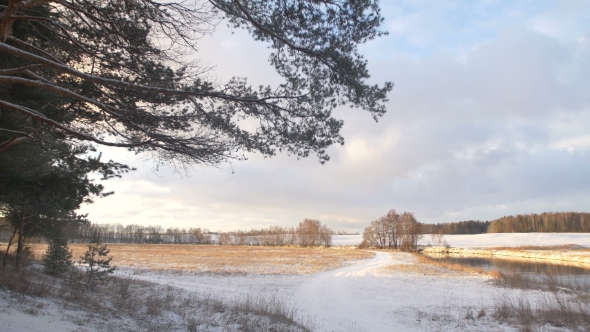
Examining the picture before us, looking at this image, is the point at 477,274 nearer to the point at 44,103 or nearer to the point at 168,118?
the point at 168,118

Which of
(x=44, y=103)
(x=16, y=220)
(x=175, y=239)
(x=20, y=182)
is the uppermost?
(x=44, y=103)

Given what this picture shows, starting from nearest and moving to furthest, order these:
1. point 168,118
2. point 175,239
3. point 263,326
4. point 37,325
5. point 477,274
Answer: point 37,325
point 168,118
point 263,326
point 477,274
point 175,239

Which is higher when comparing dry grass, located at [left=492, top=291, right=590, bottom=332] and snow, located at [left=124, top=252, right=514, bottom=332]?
dry grass, located at [left=492, top=291, right=590, bottom=332]

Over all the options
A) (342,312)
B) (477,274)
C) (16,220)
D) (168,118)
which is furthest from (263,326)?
(477,274)

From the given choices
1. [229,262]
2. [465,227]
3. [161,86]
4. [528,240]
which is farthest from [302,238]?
[161,86]

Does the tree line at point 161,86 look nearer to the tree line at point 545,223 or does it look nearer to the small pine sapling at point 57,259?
the small pine sapling at point 57,259

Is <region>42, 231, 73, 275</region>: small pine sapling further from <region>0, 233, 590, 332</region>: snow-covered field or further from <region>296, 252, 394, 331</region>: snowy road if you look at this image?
<region>296, 252, 394, 331</region>: snowy road

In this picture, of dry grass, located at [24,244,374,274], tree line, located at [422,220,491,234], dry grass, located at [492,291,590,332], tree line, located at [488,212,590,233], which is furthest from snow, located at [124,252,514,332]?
tree line, located at [422,220,491,234]

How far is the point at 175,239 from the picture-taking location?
131375 millimetres

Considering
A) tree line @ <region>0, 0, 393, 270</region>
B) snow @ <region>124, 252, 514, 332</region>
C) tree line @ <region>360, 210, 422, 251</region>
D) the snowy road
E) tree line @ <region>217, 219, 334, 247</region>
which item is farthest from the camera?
tree line @ <region>217, 219, 334, 247</region>

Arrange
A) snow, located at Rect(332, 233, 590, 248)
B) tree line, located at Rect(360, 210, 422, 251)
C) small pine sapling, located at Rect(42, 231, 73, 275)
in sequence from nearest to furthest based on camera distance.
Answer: small pine sapling, located at Rect(42, 231, 73, 275), tree line, located at Rect(360, 210, 422, 251), snow, located at Rect(332, 233, 590, 248)

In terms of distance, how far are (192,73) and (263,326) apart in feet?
20.1

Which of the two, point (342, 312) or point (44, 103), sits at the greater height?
point (44, 103)


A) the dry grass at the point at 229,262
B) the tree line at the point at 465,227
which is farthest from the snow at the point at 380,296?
the tree line at the point at 465,227
